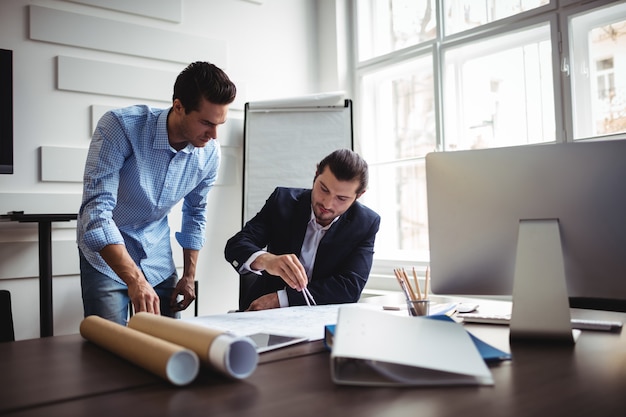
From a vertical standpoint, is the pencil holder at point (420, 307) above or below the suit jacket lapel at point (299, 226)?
below

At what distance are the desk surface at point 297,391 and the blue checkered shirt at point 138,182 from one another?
83cm

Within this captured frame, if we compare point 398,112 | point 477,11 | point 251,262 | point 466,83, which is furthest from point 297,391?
point 398,112

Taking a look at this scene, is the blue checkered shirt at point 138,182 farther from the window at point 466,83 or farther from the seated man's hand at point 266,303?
the window at point 466,83

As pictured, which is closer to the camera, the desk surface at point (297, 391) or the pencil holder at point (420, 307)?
the desk surface at point (297, 391)

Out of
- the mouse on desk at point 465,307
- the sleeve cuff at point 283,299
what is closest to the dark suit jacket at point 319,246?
the sleeve cuff at point 283,299

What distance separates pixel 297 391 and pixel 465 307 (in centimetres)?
93

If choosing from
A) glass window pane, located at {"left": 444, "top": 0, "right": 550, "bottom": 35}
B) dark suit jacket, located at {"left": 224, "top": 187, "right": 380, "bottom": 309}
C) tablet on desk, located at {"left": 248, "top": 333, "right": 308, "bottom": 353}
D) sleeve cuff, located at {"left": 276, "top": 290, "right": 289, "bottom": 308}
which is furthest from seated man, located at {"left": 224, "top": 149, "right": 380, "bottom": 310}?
glass window pane, located at {"left": 444, "top": 0, "right": 550, "bottom": 35}

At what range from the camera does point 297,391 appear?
0.81 m

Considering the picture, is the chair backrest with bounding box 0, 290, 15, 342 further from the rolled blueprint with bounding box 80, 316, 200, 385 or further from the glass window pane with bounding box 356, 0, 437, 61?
the glass window pane with bounding box 356, 0, 437, 61

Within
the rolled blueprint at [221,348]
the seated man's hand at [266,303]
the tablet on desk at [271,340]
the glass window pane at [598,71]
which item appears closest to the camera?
the rolled blueprint at [221,348]

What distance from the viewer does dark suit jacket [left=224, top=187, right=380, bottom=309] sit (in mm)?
1901

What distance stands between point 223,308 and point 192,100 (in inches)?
65.1

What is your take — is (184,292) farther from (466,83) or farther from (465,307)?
(466,83)

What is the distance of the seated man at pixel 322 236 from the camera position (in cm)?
192
